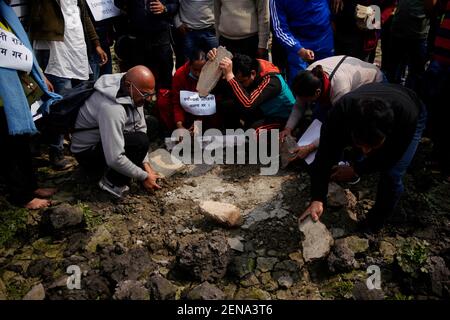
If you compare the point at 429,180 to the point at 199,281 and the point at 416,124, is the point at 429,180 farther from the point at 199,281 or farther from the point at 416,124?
the point at 199,281

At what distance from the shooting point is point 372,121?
2.40 metres

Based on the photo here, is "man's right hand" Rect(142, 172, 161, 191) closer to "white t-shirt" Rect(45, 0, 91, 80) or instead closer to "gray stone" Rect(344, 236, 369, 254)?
"white t-shirt" Rect(45, 0, 91, 80)

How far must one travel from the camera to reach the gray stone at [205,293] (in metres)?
2.78

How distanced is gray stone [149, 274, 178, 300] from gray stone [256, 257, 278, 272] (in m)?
0.67

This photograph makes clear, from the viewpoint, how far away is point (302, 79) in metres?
3.48

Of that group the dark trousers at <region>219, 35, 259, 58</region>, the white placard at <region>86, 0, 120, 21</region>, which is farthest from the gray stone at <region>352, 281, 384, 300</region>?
the white placard at <region>86, 0, 120, 21</region>

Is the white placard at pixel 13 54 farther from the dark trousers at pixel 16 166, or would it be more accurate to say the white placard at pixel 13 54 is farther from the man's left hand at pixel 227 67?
the man's left hand at pixel 227 67

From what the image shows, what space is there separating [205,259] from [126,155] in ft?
4.42

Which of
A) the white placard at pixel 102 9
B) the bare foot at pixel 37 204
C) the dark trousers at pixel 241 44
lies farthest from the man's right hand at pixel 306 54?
the bare foot at pixel 37 204

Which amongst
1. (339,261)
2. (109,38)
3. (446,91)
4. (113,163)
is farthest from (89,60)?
(446,91)

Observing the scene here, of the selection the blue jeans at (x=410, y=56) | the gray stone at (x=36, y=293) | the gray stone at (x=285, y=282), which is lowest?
the gray stone at (x=285, y=282)

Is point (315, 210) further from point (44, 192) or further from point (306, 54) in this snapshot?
point (44, 192)

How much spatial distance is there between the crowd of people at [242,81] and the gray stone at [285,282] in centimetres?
56

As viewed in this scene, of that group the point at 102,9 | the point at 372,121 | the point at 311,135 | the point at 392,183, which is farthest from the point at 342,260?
the point at 102,9
